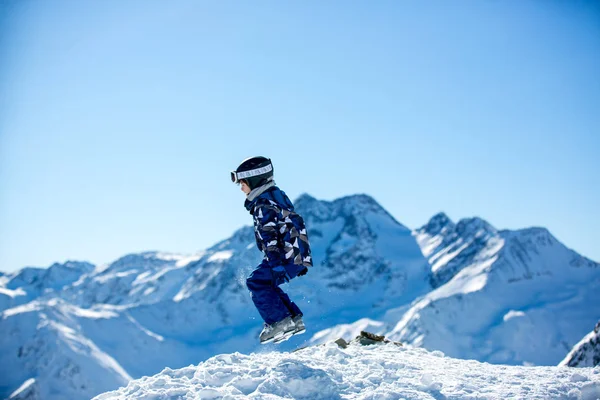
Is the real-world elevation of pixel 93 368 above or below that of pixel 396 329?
above

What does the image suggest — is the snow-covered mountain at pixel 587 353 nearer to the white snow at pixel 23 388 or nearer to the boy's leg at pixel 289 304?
the boy's leg at pixel 289 304

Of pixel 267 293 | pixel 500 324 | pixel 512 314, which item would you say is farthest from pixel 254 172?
pixel 512 314

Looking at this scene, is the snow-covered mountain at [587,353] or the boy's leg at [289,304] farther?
the snow-covered mountain at [587,353]

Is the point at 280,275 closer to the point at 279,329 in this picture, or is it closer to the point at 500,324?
the point at 279,329

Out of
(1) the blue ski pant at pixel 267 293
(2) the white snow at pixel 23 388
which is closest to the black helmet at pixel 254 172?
(1) the blue ski pant at pixel 267 293

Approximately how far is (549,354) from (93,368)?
16524 cm

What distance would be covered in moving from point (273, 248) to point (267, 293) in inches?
29.9

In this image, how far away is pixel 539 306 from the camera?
191m

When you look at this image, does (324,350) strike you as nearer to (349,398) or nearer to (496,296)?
(349,398)

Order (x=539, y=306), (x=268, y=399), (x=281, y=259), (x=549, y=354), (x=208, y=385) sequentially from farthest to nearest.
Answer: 1. (x=539, y=306)
2. (x=549, y=354)
3. (x=281, y=259)
4. (x=208, y=385)
5. (x=268, y=399)

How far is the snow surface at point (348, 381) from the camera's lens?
5.98 metres

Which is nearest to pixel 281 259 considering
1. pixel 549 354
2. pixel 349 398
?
pixel 349 398

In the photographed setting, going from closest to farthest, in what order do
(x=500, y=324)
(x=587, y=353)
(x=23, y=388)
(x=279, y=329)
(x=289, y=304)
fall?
(x=279, y=329)
(x=289, y=304)
(x=587, y=353)
(x=500, y=324)
(x=23, y=388)

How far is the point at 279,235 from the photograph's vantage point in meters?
7.49
